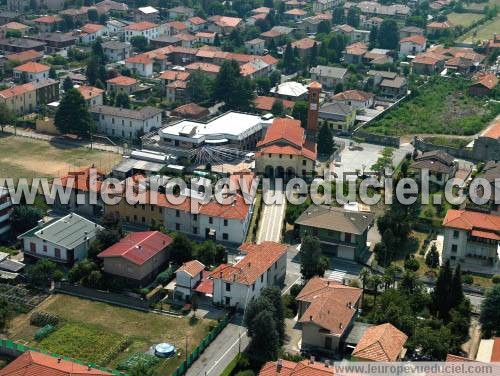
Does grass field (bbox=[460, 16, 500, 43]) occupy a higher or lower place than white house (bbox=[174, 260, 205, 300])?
higher

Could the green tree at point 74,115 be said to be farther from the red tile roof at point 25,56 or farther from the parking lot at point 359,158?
the red tile roof at point 25,56

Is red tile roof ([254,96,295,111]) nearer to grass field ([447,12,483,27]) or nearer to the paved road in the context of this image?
the paved road

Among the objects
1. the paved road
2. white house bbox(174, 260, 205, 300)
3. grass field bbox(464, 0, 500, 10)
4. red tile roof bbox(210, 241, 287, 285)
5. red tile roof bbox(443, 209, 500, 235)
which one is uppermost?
grass field bbox(464, 0, 500, 10)

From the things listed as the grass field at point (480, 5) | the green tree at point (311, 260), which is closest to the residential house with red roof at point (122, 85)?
the green tree at point (311, 260)

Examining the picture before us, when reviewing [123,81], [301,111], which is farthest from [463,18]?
[123,81]

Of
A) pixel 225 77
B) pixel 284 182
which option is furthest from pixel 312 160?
pixel 225 77

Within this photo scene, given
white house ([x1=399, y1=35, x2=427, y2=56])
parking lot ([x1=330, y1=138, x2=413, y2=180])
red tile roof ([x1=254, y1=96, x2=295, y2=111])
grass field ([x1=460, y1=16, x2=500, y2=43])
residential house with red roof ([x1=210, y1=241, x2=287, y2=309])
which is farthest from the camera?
grass field ([x1=460, y1=16, x2=500, y2=43])

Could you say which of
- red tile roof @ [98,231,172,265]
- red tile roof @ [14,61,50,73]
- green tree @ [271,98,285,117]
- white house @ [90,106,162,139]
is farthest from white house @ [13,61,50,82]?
red tile roof @ [98,231,172,265]

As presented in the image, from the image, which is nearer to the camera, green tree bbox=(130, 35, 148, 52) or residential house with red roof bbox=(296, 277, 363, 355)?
residential house with red roof bbox=(296, 277, 363, 355)

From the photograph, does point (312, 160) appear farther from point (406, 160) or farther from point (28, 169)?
point (28, 169)
